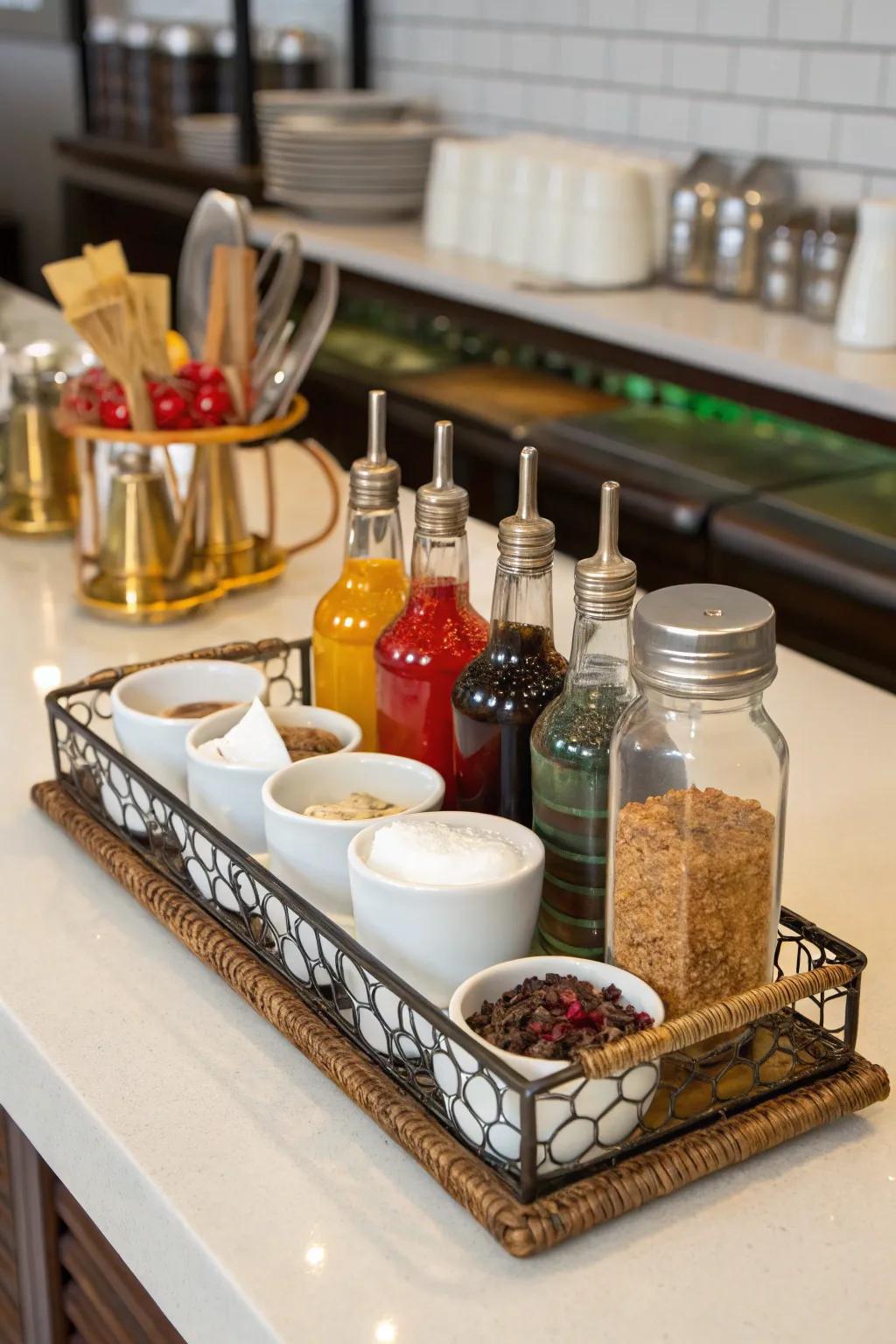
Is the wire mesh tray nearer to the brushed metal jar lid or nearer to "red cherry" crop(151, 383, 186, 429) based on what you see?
the brushed metal jar lid

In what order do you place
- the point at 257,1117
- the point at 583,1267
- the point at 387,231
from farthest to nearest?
the point at 387,231 → the point at 257,1117 → the point at 583,1267

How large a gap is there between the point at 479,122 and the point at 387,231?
0.49 m

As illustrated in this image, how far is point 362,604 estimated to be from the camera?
3.41ft

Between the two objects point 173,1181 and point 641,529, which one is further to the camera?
point 641,529

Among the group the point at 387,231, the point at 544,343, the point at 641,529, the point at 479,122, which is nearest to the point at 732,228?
the point at 544,343

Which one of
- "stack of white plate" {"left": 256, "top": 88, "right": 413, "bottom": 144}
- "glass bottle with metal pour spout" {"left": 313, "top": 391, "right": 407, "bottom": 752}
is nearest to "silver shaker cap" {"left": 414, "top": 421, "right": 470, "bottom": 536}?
"glass bottle with metal pour spout" {"left": 313, "top": 391, "right": 407, "bottom": 752}

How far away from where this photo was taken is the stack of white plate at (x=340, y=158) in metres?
3.29

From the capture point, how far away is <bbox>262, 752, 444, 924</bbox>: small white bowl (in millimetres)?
852

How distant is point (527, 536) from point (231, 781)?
249 millimetres

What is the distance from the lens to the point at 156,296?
4.85 feet

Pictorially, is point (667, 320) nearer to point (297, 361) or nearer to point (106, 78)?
point (297, 361)

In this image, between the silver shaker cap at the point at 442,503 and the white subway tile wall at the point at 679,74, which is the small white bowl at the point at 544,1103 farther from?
the white subway tile wall at the point at 679,74

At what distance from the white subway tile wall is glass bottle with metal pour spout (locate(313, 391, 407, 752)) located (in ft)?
6.83

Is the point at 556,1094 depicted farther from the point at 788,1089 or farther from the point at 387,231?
the point at 387,231
